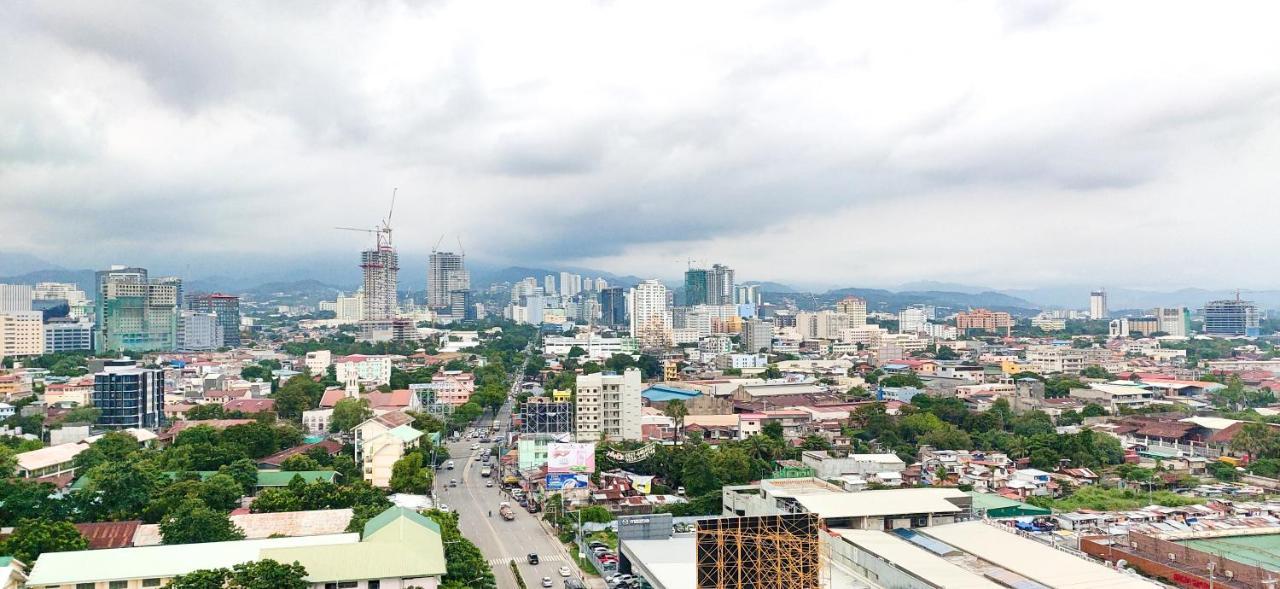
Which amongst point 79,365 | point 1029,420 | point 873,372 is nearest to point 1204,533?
point 1029,420

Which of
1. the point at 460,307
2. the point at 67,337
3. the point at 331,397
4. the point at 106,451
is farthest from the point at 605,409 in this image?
the point at 460,307

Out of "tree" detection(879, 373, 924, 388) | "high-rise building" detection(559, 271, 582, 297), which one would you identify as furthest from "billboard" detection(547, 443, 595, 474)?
"high-rise building" detection(559, 271, 582, 297)

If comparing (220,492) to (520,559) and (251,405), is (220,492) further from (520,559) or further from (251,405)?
(251,405)

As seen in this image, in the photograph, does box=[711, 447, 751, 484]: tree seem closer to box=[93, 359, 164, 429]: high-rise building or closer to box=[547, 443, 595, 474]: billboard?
box=[547, 443, 595, 474]: billboard

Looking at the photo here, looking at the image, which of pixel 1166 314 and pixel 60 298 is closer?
pixel 1166 314

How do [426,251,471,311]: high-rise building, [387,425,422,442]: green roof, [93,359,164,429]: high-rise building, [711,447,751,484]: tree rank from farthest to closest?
[426,251,471,311]: high-rise building, [93,359,164,429]: high-rise building, [387,425,422,442]: green roof, [711,447,751,484]: tree

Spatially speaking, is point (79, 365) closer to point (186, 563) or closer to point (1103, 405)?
point (186, 563)
